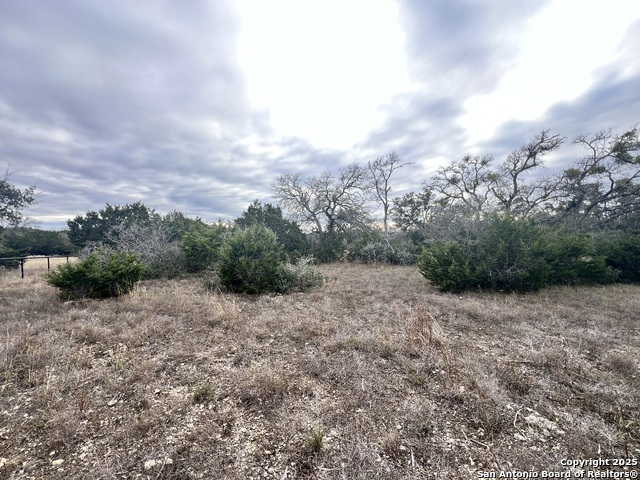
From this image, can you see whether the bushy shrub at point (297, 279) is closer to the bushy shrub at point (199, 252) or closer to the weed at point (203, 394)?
the bushy shrub at point (199, 252)

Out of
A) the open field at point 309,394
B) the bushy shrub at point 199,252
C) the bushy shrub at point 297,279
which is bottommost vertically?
the open field at point 309,394

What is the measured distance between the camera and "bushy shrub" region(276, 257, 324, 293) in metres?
7.32

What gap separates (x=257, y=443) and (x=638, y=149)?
717 inches

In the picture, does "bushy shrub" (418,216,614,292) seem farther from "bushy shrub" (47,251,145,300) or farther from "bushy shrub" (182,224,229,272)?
"bushy shrub" (47,251,145,300)

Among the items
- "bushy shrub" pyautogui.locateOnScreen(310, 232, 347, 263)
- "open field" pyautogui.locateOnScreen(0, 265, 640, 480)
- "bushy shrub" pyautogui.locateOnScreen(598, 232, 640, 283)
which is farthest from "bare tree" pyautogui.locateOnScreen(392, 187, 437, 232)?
"open field" pyautogui.locateOnScreen(0, 265, 640, 480)

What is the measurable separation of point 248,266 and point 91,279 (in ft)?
11.0

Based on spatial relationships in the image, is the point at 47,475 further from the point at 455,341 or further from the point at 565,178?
the point at 565,178

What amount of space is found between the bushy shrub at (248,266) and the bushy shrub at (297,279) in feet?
0.52

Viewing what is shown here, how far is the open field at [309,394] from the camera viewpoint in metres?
1.79

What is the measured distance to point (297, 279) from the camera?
7637 mm

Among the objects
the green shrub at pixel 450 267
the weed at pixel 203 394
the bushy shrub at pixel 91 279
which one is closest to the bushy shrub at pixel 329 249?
the green shrub at pixel 450 267

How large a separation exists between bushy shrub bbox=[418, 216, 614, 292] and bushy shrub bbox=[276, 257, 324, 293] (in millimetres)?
3237

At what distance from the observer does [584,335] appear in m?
3.99

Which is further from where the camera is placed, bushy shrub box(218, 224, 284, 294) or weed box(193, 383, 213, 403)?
bushy shrub box(218, 224, 284, 294)
